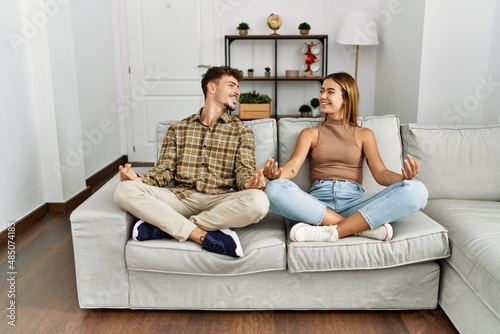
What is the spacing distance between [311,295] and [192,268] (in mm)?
527

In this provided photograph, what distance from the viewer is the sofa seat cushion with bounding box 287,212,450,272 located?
2098 millimetres

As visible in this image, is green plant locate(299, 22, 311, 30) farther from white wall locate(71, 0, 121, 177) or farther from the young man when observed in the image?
the young man

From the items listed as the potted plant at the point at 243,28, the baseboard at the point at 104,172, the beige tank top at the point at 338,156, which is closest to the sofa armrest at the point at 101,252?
the beige tank top at the point at 338,156

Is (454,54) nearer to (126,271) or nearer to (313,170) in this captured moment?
(313,170)

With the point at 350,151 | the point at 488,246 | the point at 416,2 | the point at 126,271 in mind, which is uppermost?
the point at 416,2

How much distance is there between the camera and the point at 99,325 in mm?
2145

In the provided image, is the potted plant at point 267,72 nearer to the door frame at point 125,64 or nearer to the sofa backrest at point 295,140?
the door frame at point 125,64

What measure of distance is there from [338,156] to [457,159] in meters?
0.66

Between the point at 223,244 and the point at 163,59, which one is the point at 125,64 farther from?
the point at 223,244

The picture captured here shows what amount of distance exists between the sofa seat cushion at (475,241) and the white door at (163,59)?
3.13m

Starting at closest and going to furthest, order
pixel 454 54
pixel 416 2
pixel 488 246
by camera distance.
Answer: pixel 488 246 < pixel 454 54 < pixel 416 2

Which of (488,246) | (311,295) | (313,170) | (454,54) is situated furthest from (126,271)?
(454,54)

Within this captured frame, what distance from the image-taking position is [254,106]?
4730 millimetres

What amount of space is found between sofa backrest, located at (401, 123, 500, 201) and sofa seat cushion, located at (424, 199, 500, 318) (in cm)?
9
